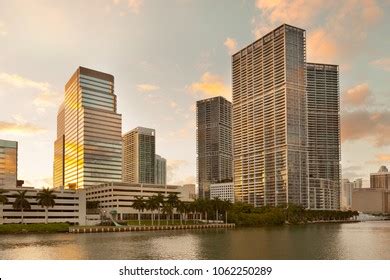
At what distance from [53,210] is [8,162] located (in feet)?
154

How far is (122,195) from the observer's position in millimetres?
144000

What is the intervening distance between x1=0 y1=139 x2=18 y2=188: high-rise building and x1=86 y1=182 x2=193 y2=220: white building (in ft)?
82.4

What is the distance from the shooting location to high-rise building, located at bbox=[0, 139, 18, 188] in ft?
484

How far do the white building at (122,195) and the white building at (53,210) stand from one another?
13923 mm

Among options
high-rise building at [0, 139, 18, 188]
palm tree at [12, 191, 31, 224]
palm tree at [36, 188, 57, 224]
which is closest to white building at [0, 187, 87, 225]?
palm tree at [12, 191, 31, 224]

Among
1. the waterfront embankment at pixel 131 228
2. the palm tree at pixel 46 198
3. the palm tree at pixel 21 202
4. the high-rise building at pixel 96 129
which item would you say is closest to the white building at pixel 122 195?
the waterfront embankment at pixel 131 228

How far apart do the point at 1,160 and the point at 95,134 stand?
111 feet

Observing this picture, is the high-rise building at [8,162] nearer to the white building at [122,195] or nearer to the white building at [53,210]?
the white building at [122,195]

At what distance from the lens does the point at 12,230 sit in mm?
100375

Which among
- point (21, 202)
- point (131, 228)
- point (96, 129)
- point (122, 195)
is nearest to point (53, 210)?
point (21, 202)

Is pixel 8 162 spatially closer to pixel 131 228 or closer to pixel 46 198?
pixel 46 198

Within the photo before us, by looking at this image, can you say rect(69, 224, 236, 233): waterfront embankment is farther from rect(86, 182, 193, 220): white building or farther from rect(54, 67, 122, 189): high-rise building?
rect(54, 67, 122, 189): high-rise building

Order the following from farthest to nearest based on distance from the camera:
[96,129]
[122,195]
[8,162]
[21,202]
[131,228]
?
[96,129] → [8,162] → [122,195] → [131,228] → [21,202]
